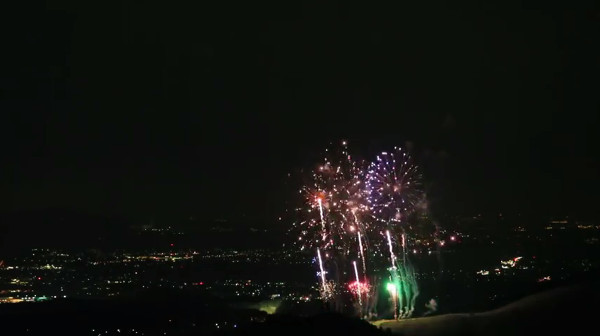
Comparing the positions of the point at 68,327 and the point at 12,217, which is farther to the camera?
the point at 12,217

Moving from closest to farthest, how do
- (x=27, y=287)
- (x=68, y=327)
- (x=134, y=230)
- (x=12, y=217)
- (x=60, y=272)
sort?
1. (x=68, y=327)
2. (x=27, y=287)
3. (x=60, y=272)
4. (x=12, y=217)
5. (x=134, y=230)

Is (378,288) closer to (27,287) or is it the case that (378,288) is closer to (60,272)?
(27,287)

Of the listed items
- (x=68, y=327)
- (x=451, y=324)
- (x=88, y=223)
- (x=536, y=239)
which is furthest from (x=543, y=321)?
(x=88, y=223)

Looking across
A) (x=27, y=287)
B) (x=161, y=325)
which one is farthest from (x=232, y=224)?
(x=161, y=325)

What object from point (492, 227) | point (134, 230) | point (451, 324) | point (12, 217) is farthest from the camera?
point (134, 230)

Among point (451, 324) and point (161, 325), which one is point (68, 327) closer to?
point (161, 325)

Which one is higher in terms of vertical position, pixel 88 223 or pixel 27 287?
pixel 88 223
